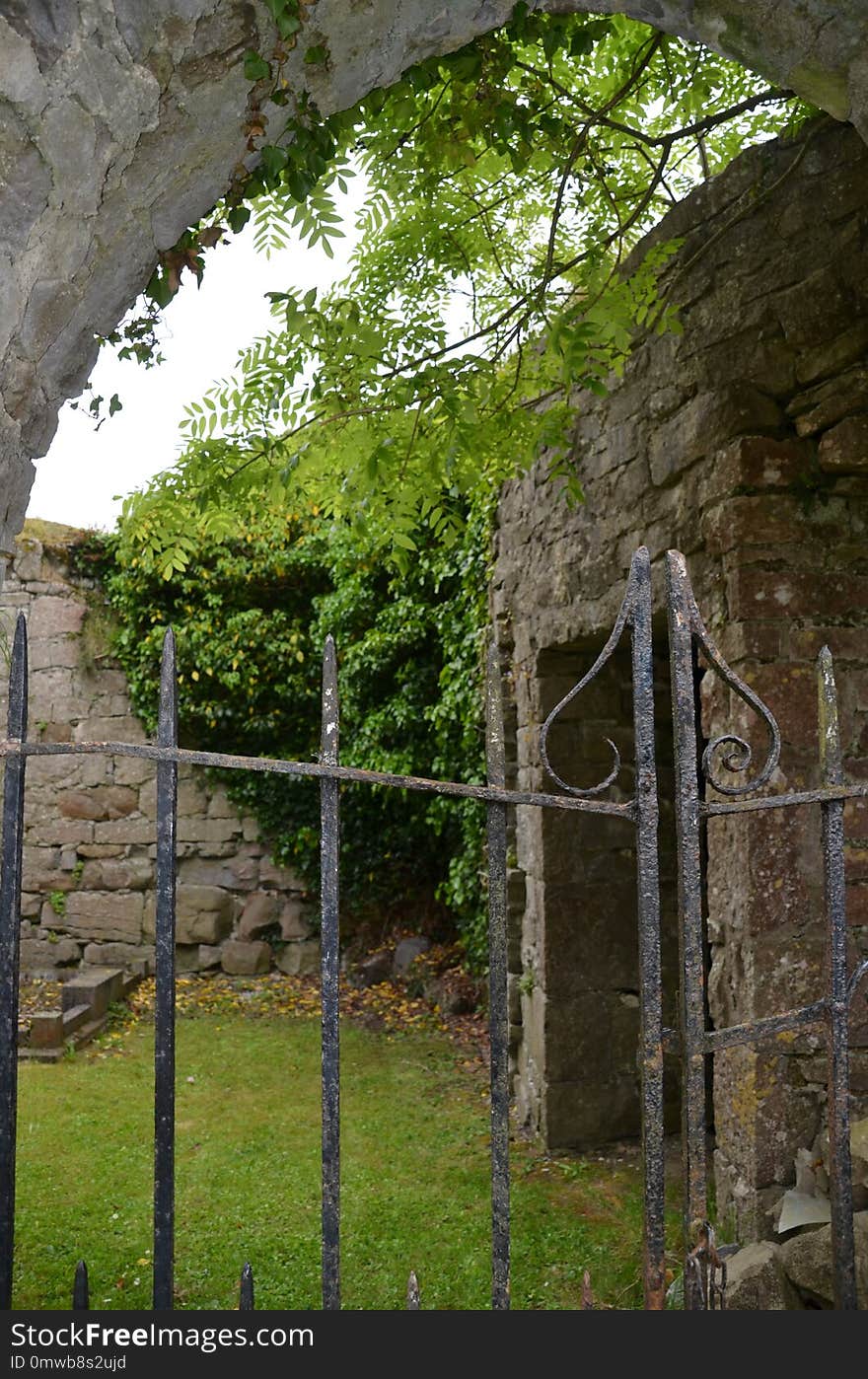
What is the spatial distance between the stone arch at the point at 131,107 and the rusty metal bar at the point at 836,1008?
125 centimetres

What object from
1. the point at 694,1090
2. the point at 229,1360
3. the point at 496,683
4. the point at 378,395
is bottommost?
the point at 229,1360

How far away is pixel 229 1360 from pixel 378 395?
9.41ft

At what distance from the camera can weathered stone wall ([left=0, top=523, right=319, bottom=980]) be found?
8.36 meters

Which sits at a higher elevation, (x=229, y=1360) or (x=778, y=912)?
(x=778, y=912)

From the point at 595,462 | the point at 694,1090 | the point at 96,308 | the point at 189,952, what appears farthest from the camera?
the point at 189,952

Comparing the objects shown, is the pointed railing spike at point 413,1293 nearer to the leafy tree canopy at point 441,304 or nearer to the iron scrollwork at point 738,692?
the iron scrollwork at point 738,692

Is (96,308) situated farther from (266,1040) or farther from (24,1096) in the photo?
(266,1040)

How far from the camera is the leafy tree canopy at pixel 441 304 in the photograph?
120 inches

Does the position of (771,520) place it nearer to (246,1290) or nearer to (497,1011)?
(497,1011)

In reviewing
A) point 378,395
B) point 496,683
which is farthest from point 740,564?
point 496,683

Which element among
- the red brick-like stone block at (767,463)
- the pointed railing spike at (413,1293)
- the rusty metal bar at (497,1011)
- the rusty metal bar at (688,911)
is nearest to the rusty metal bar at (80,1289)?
the pointed railing spike at (413,1293)

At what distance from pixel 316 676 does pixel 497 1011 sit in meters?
6.72

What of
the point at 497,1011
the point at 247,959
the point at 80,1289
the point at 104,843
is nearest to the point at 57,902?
the point at 104,843

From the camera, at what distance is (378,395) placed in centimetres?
362
